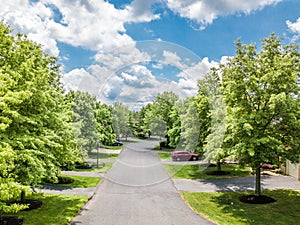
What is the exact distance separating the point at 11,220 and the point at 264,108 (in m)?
13.0

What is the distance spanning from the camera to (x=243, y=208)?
1315 cm

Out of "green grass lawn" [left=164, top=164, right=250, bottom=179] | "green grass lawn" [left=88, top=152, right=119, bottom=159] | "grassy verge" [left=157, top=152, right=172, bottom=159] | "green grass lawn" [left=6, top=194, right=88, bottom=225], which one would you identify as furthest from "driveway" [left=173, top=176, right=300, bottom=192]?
"green grass lawn" [left=6, top=194, right=88, bottom=225]

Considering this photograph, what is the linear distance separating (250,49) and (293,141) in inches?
222

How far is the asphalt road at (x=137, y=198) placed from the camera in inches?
446

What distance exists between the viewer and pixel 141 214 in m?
12.0

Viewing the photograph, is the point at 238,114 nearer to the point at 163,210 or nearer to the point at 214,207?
the point at 214,207

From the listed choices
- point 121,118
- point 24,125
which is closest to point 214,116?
point 121,118

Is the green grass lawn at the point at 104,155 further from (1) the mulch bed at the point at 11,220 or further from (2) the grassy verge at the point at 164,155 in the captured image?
(1) the mulch bed at the point at 11,220

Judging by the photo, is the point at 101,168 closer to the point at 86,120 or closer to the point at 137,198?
the point at 86,120

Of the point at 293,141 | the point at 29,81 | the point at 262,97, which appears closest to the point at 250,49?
the point at 262,97

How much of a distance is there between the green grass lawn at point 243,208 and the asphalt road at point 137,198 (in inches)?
29.9

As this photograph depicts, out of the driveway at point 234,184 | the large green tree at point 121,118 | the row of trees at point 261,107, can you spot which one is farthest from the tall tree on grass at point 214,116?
the large green tree at point 121,118

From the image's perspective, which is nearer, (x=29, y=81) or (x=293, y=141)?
(x=29, y=81)

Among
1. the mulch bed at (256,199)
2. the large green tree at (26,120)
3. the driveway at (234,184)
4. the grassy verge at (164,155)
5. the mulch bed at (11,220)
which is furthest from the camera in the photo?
the grassy verge at (164,155)
